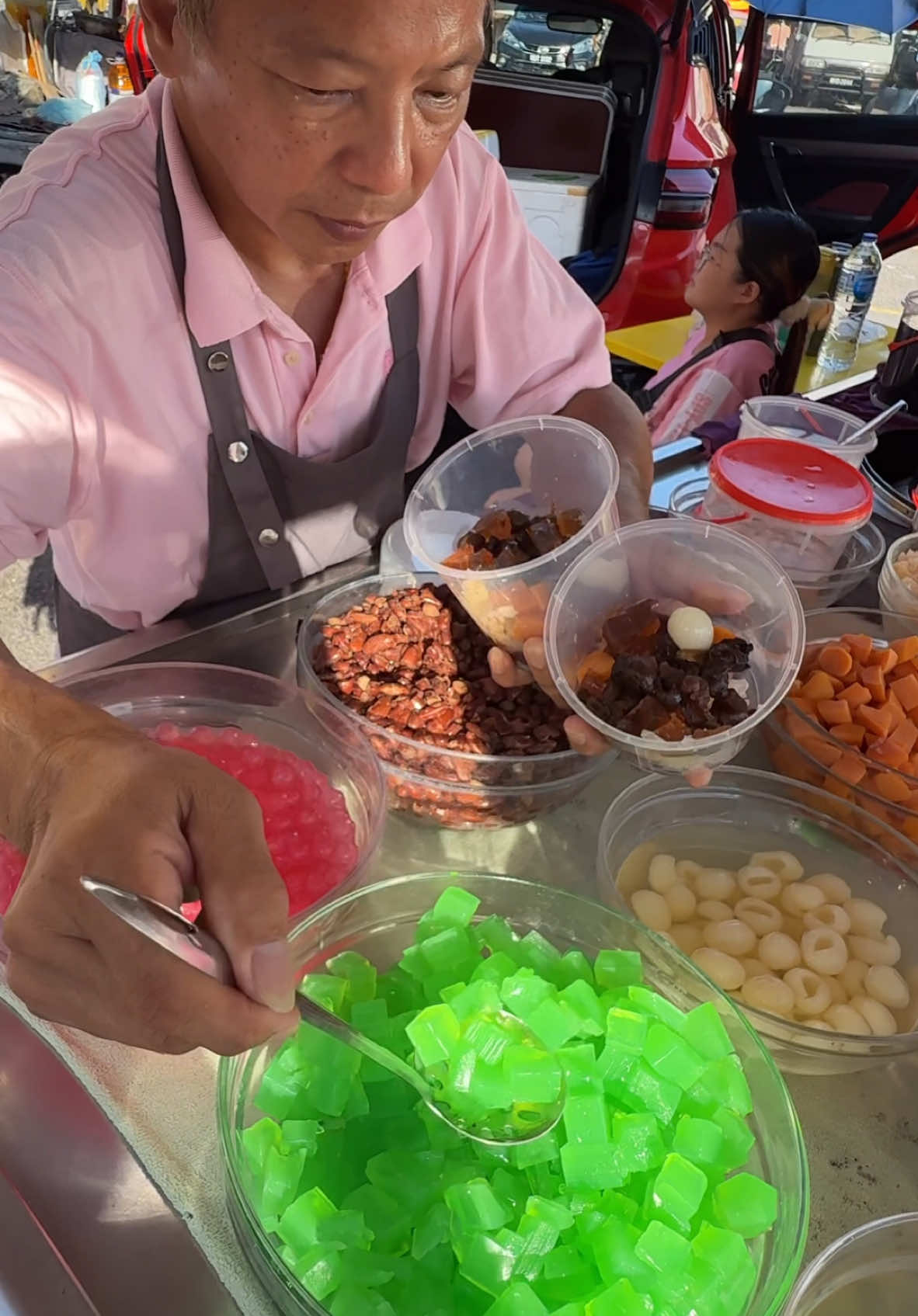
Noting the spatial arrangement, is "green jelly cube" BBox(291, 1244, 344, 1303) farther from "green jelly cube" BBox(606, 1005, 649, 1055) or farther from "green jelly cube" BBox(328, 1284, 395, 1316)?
"green jelly cube" BBox(606, 1005, 649, 1055)

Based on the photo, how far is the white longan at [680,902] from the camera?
3.11 feet

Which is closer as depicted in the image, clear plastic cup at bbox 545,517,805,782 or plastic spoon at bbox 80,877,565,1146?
plastic spoon at bbox 80,877,565,1146

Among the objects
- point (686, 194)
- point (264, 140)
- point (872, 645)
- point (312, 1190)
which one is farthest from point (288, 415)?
point (686, 194)

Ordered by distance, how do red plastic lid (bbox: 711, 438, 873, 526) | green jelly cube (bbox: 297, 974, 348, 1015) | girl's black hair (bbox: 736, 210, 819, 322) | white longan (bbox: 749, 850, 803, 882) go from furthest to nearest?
girl's black hair (bbox: 736, 210, 819, 322), red plastic lid (bbox: 711, 438, 873, 526), white longan (bbox: 749, 850, 803, 882), green jelly cube (bbox: 297, 974, 348, 1015)

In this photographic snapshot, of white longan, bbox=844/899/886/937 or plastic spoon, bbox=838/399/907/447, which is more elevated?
plastic spoon, bbox=838/399/907/447

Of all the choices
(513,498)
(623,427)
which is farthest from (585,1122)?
(623,427)

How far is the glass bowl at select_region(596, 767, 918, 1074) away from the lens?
964mm

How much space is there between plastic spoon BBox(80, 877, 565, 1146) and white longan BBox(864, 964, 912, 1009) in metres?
0.37

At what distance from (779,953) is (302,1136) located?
1.54 ft

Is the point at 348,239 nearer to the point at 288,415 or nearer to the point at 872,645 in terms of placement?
the point at 288,415

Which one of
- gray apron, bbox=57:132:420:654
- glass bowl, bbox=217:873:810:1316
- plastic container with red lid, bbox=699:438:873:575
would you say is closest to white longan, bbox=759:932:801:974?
glass bowl, bbox=217:873:810:1316

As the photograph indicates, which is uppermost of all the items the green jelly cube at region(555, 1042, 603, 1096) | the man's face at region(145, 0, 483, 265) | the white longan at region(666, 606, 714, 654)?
the man's face at region(145, 0, 483, 265)

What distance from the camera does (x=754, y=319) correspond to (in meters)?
2.92

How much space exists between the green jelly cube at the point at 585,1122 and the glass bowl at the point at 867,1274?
166 millimetres
